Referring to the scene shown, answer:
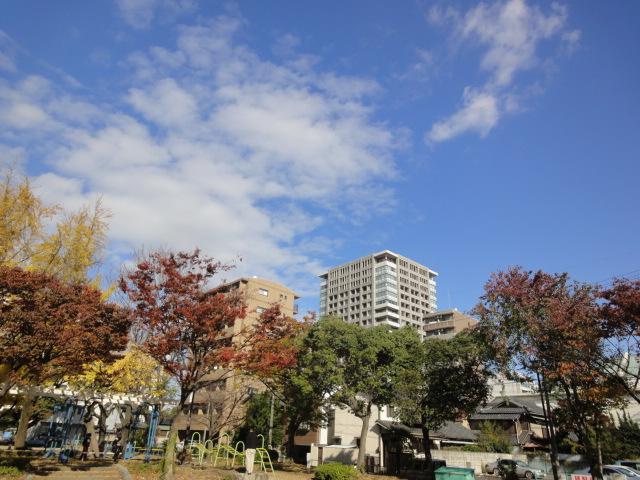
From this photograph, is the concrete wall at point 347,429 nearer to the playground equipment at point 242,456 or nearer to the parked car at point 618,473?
the playground equipment at point 242,456

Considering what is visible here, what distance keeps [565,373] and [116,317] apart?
18.4 meters

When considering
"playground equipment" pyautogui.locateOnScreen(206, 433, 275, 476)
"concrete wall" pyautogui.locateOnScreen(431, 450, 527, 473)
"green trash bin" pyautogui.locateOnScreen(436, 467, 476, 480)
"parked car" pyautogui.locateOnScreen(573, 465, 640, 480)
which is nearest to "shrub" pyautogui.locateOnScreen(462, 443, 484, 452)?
"concrete wall" pyautogui.locateOnScreen(431, 450, 527, 473)

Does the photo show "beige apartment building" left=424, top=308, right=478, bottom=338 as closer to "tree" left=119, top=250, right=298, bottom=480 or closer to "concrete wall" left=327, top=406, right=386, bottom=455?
"concrete wall" left=327, top=406, right=386, bottom=455

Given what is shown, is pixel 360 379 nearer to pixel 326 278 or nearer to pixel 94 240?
pixel 94 240

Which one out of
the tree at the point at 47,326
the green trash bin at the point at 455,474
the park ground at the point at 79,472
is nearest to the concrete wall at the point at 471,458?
the green trash bin at the point at 455,474

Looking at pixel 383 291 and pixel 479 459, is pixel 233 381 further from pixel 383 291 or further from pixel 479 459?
pixel 383 291

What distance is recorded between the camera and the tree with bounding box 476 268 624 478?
59.6 feet

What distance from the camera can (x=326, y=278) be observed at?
14725 centimetres

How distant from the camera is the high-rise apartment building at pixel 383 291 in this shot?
12650 cm

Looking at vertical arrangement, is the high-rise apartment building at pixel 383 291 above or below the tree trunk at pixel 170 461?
above

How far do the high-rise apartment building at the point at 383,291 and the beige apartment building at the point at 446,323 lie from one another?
27.9ft

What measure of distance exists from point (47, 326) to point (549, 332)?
19657 mm

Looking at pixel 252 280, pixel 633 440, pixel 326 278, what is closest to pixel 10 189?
pixel 252 280

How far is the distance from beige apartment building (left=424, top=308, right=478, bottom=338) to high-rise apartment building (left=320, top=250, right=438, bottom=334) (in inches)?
334
